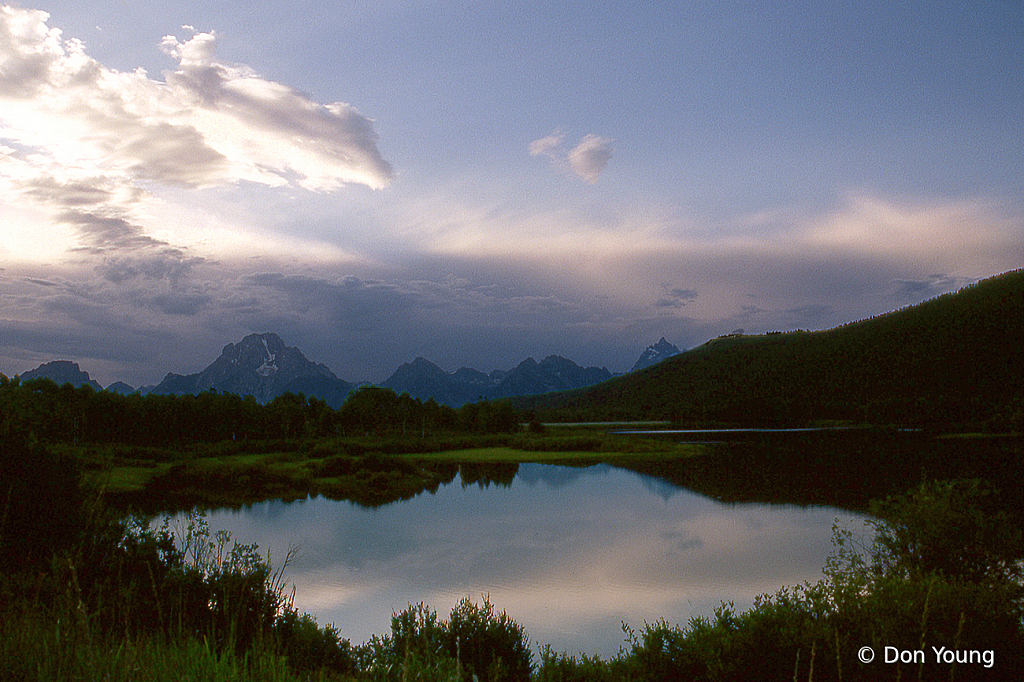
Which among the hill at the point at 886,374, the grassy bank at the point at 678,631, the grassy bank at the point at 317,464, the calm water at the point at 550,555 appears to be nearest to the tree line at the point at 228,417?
the grassy bank at the point at 317,464

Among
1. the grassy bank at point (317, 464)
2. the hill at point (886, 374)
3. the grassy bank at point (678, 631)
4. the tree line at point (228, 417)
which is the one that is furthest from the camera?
the hill at point (886, 374)

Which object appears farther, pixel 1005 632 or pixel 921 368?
pixel 921 368

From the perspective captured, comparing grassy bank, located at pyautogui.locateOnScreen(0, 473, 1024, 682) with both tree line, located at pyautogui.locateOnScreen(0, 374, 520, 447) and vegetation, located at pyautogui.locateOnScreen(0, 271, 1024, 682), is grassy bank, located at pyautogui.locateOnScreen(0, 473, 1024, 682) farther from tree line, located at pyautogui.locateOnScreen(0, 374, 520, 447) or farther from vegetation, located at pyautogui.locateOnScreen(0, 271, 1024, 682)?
tree line, located at pyautogui.locateOnScreen(0, 374, 520, 447)

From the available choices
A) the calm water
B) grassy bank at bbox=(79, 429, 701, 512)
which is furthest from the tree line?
the calm water

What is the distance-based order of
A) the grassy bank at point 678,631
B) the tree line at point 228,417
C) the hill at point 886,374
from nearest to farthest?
the grassy bank at point 678,631 < the tree line at point 228,417 < the hill at point 886,374

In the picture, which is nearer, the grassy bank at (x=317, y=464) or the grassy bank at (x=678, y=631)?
the grassy bank at (x=678, y=631)

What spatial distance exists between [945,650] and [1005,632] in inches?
62.3

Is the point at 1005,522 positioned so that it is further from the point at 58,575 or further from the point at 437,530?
the point at 437,530

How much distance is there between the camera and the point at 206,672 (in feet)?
13.0

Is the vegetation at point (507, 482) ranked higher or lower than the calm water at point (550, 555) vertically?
higher

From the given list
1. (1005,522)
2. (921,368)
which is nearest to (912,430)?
(921,368)

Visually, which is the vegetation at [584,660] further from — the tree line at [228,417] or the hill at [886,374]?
the hill at [886,374]

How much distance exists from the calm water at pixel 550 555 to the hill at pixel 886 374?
257 ft

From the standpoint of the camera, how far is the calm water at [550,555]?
21984mm
